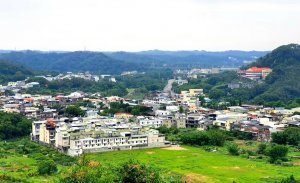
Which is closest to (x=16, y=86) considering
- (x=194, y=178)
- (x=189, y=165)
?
(x=189, y=165)

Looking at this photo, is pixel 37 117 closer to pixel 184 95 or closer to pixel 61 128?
pixel 61 128

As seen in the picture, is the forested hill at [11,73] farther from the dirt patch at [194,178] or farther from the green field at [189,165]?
the dirt patch at [194,178]

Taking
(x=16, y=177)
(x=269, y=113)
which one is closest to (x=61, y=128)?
(x=16, y=177)

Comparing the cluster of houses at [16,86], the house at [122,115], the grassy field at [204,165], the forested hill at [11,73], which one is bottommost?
the grassy field at [204,165]

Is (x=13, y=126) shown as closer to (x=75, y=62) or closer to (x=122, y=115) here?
(x=122, y=115)

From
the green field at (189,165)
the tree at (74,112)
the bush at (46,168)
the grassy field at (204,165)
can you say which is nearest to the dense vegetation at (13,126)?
the green field at (189,165)

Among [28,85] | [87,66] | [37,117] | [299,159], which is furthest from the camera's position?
[87,66]

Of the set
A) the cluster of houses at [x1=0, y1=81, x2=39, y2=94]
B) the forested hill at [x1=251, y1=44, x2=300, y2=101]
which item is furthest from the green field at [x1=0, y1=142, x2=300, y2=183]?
the cluster of houses at [x1=0, y1=81, x2=39, y2=94]

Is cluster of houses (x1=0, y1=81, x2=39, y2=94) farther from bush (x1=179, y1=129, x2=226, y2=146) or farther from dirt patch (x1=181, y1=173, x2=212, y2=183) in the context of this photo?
dirt patch (x1=181, y1=173, x2=212, y2=183)
